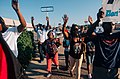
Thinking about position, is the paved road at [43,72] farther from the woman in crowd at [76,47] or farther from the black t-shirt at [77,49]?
the black t-shirt at [77,49]

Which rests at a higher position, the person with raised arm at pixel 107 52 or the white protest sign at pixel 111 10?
the white protest sign at pixel 111 10

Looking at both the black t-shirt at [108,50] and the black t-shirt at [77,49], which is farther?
the black t-shirt at [77,49]

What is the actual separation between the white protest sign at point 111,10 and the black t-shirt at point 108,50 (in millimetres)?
300

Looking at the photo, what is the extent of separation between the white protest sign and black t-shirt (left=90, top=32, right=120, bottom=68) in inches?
11.8

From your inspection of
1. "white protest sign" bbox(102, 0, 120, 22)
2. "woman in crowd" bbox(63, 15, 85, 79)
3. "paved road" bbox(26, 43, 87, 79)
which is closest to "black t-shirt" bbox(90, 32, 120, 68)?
"white protest sign" bbox(102, 0, 120, 22)

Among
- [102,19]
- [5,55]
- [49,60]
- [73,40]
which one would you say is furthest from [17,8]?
[49,60]

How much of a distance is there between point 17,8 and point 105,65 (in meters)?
1.97

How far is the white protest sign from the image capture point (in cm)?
457

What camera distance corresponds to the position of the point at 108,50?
15.2 feet

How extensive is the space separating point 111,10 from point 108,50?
2.37 feet

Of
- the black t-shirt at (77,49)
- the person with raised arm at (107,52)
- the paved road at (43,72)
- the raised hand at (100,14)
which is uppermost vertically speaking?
the raised hand at (100,14)

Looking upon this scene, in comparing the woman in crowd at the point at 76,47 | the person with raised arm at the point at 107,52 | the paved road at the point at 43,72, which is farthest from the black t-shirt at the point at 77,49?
the person with raised arm at the point at 107,52

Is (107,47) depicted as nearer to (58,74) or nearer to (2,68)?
(2,68)

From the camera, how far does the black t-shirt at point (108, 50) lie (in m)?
4.61
